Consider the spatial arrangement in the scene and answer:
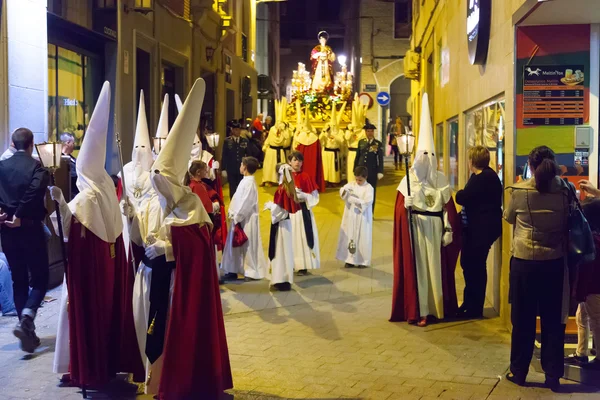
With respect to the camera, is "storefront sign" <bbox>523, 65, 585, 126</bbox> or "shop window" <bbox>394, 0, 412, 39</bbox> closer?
"storefront sign" <bbox>523, 65, 585, 126</bbox>

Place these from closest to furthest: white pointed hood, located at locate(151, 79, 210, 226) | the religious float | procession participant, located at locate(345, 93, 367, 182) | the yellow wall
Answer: white pointed hood, located at locate(151, 79, 210, 226) < the yellow wall < procession participant, located at locate(345, 93, 367, 182) < the religious float

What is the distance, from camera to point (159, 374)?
537cm

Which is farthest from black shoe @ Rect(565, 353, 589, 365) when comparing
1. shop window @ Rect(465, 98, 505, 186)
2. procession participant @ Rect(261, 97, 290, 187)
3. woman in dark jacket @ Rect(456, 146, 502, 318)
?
procession participant @ Rect(261, 97, 290, 187)

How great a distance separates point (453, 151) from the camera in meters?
11.8

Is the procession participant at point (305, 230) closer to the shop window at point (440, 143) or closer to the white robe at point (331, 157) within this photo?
the shop window at point (440, 143)

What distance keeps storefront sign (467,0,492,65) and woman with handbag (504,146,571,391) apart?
9.47 feet

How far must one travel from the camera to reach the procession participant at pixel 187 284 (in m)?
5.11

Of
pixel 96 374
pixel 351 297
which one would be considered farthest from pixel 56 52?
pixel 96 374

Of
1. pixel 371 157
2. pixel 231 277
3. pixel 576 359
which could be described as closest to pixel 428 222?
pixel 576 359

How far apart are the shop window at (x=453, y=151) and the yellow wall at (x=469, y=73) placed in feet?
0.61

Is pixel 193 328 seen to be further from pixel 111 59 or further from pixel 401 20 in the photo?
pixel 401 20

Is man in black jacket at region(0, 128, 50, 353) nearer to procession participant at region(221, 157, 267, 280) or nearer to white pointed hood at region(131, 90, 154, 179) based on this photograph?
white pointed hood at region(131, 90, 154, 179)

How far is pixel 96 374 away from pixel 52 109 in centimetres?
772

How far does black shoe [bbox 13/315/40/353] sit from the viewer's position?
21.8 feet
